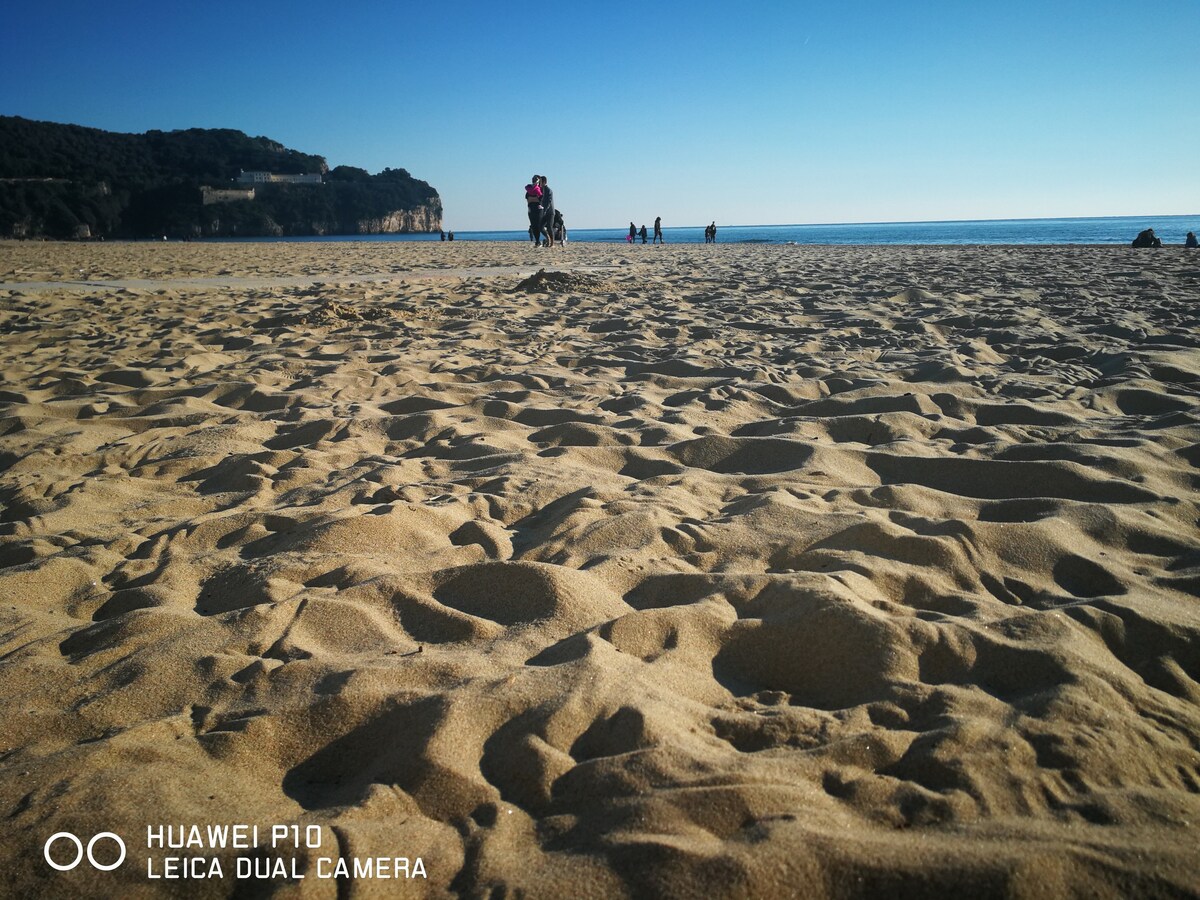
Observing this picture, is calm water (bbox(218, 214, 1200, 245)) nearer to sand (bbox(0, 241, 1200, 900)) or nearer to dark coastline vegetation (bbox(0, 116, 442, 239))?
dark coastline vegetation (bbox(0, 116, 442, 239))

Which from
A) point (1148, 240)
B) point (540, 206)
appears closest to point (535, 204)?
point (540, 206)

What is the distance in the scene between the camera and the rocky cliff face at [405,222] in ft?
271

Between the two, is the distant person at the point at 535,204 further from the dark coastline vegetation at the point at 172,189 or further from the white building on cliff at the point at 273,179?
the white building on cliff at the point at 273,179

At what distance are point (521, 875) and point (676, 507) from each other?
1464 millimetres

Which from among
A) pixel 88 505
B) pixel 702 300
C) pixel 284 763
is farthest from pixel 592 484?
pixel 702 300

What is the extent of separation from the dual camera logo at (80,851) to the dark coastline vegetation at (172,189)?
6147 centimetres

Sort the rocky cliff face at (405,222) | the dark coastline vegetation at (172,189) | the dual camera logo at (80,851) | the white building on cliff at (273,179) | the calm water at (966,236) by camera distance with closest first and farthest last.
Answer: the dual camera logo at (80,851)
the calm water at (966,236)
the dark coastline vegetation at (172,189)
the white building on cliff at (273,179)
the rocky cliff face at (405,222)

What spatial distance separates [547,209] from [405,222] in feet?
256

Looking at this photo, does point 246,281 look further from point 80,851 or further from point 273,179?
point 273,179

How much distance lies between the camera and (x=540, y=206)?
18.7 m

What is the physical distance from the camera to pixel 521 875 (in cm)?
108

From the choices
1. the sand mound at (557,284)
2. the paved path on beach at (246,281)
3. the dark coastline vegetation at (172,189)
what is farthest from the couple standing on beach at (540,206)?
the dark coastline vegetation at (172,189)

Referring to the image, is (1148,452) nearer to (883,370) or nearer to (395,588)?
(883,370)

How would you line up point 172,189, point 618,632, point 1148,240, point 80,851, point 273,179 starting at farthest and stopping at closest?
point 273,179 → point 172,189 → point 1148,240 → point 618,632 → point 80,851
